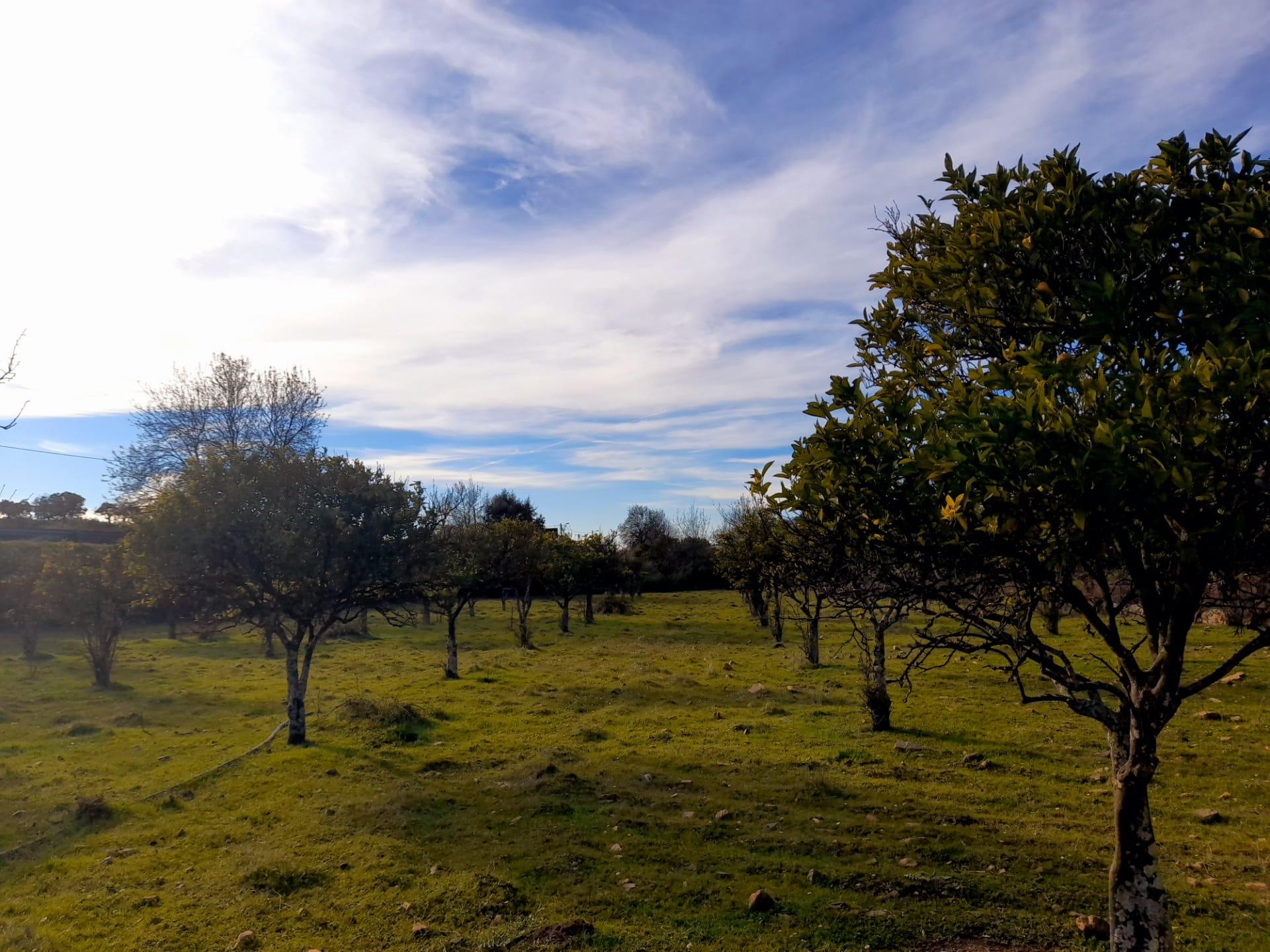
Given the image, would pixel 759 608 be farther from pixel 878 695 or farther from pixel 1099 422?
pixel 1099 422

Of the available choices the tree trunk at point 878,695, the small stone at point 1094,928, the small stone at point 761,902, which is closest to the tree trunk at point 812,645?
the tree trunk at point 878,695

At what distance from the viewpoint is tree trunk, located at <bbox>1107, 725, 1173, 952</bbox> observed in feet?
Result: 21.0

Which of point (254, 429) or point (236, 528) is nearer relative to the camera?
point (236, 528)

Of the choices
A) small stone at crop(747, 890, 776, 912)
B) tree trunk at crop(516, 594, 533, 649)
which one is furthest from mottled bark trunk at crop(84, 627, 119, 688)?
small stone at crop(747, 890, 776, 912)

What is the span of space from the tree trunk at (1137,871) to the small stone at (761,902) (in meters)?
3.74

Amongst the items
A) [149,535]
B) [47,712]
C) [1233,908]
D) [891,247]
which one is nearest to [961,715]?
[1233,908]

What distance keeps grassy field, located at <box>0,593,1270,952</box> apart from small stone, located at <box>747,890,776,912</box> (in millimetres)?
181

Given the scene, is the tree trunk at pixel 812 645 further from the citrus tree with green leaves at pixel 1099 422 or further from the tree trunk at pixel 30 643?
the tree trunk at pixel 30 643

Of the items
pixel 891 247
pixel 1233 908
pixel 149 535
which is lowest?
pixel 1233 908

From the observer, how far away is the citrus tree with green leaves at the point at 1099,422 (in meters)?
4.80

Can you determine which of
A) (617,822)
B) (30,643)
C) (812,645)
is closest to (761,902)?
(617,822)

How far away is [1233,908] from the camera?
849 cm

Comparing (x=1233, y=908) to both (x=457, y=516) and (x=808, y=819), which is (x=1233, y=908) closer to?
(x=808, y=819)

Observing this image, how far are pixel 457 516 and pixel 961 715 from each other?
216 feet
